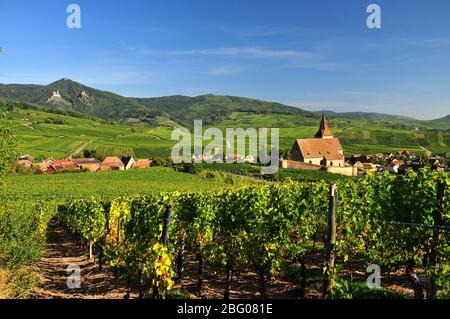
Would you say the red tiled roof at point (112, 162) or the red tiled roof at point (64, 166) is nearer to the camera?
the red tiled roof at point (64, 166)

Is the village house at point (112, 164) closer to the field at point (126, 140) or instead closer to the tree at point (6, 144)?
the field at point (126, 140)

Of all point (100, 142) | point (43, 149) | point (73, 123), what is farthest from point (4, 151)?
point (73, 123)

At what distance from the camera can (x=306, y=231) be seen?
11.3 metres

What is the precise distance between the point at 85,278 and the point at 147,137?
139 meters

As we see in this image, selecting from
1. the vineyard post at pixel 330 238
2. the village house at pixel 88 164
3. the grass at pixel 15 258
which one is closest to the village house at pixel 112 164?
the village house at pixel 88 164

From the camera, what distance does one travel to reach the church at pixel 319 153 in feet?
311

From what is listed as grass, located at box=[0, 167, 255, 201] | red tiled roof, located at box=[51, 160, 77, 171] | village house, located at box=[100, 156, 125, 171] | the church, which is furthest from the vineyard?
village house, located at box=[100, 156, 125, 171]

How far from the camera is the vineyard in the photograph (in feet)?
24.5

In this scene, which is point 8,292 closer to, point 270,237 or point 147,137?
point 270,237

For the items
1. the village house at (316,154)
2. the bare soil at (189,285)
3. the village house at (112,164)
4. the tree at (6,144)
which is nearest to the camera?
the bare soil at (189,285)

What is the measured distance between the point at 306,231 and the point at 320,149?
293ft

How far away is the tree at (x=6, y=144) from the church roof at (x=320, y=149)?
84405mm

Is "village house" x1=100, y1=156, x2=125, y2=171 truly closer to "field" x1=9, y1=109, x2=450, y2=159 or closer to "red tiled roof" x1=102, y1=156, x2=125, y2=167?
"red tiled roof" x1=102, y1=156, x2=125, y2=167

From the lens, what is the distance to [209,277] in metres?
13.5
